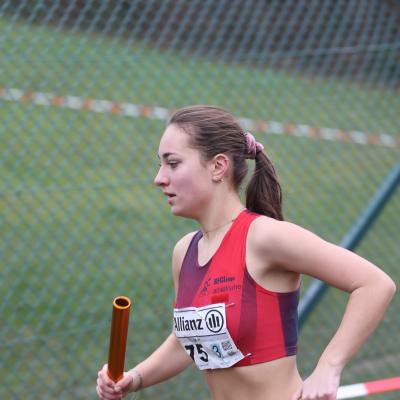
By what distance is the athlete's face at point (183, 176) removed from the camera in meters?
2.80

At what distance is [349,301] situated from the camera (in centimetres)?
250

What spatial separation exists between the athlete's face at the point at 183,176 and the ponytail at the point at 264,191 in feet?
0.67

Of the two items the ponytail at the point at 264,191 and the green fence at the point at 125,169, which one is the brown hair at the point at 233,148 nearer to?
the ponytail at the point at 264,191

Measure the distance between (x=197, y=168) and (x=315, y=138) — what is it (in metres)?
6.64

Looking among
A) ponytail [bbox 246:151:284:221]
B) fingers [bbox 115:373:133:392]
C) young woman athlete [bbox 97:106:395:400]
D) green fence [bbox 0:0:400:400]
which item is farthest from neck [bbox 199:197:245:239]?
green fence [bbox 0:0:400:400]

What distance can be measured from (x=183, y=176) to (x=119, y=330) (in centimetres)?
51

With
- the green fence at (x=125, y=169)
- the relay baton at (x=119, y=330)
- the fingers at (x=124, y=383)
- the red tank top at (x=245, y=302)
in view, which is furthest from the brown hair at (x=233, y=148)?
the green fence at (x=125, y=169)

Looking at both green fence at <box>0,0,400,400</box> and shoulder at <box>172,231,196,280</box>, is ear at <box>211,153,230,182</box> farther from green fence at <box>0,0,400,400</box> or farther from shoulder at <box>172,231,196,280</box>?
A: green fence at <box>0,0,400,400</box>

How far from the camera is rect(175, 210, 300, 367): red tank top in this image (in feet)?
8.84

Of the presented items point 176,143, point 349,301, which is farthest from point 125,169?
point 349,301

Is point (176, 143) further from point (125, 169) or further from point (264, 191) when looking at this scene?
point (125, 169)

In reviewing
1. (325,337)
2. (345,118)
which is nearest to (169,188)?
(325,337)

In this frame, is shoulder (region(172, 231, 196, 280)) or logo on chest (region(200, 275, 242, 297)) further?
shoulder (region(172, 231, 196, 280))

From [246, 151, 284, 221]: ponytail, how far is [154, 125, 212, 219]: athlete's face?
0.20 m
